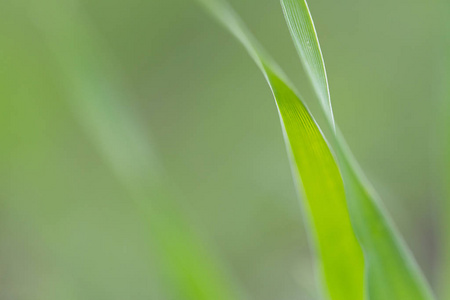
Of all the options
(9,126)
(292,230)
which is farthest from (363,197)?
(292,230)

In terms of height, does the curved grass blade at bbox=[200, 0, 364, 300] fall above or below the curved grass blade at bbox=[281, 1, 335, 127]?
below

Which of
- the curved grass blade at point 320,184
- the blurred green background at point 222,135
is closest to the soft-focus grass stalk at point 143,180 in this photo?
the curved grass blade at point 320,184

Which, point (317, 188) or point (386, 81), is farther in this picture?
point (386, 81)

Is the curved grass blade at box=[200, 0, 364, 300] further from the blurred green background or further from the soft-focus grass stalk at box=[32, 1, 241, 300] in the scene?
the blurred green background

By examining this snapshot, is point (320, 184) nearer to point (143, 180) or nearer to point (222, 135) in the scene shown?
point (143, 180)

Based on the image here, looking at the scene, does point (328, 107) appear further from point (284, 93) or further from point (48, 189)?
point (48, 189)

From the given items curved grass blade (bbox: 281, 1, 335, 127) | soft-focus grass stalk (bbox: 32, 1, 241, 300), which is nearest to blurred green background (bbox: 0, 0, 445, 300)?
soft-focus grass stalk (bbox: 32, 1, 241, 300)

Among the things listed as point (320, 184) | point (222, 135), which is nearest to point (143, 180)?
point (320, 184)
